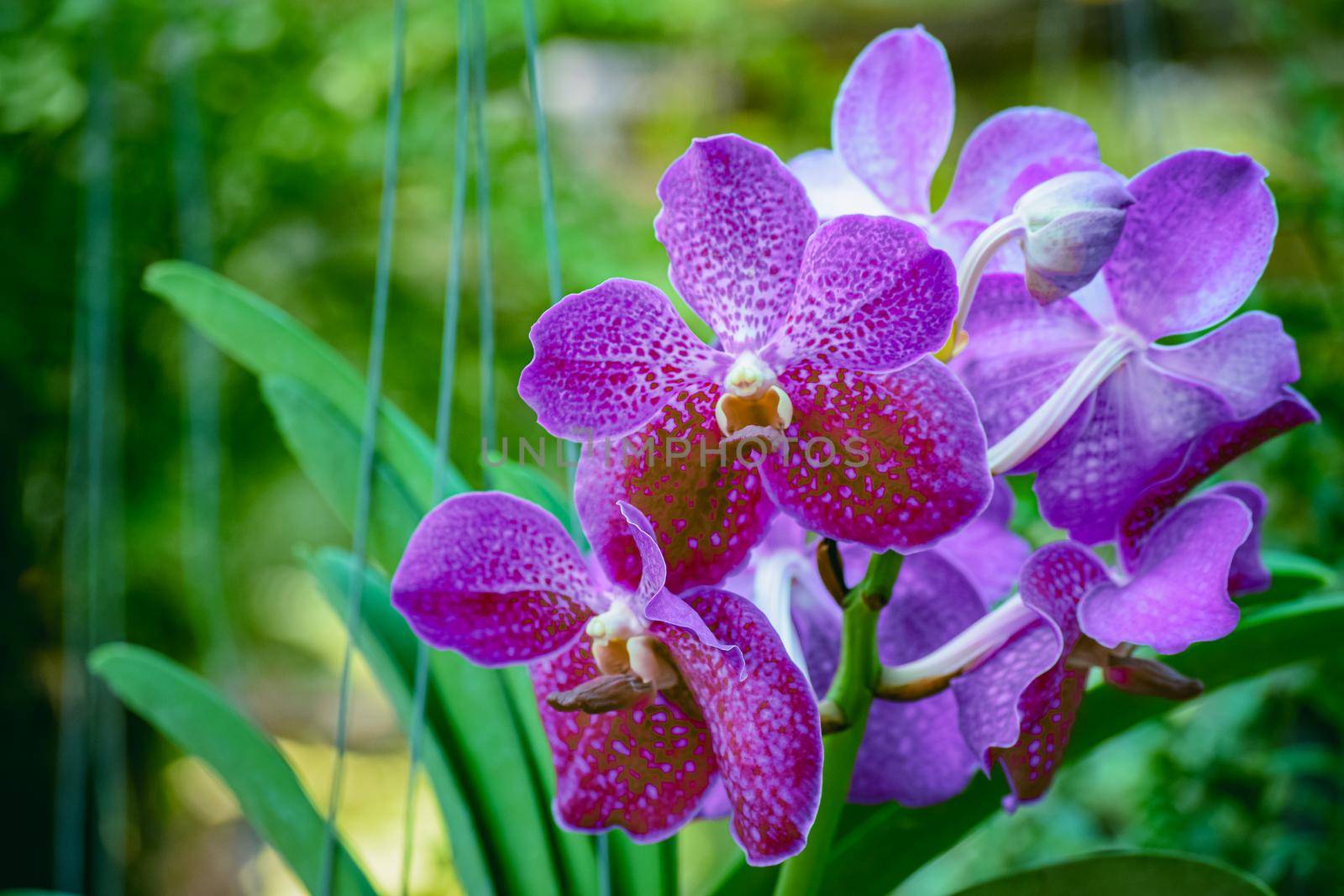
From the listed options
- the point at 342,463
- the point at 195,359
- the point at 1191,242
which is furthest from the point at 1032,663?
the point at 195,359

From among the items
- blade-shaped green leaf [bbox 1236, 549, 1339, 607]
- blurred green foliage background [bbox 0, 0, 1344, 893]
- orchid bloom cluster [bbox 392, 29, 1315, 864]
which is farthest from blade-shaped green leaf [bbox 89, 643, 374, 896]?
blurred green foliage background [bbox 0, 0, 1344, 893]

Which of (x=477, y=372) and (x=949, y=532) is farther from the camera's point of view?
(x=477, y=372)

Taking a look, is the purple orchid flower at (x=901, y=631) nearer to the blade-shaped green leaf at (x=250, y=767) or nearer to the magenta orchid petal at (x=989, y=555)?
the magenta orchid petal at (x=989, y=555)

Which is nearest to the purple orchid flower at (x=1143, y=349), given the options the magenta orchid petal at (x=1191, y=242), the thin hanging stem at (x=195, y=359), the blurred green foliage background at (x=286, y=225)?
the magenta orchid petal at (x=1191, y=242)

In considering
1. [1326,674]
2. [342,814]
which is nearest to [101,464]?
[342,814]

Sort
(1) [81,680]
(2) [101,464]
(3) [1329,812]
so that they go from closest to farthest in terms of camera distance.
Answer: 1. (3) [1329,812]
2. (1) [81,680]
3. (2) [101,464]

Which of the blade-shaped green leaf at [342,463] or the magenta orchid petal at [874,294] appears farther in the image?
the blade-shaped green leaf at [342,463]

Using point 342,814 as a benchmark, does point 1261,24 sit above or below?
above

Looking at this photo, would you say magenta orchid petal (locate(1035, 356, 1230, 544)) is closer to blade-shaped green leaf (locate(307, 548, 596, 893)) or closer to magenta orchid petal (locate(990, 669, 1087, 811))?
magenta orchid petal (locate(990, 669, 1087, 811))

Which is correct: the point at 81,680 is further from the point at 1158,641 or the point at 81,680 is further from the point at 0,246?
the point at 1158,641
